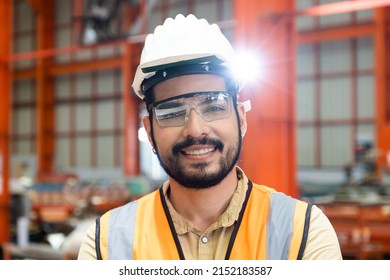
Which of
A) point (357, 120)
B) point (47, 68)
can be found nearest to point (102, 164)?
point (47, 68)

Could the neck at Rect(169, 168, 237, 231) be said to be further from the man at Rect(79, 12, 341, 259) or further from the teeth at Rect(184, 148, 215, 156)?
the teeth at Rect(184, 148, 215, 156)

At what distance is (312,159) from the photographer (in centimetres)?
1584

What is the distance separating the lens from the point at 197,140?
178 centimetres

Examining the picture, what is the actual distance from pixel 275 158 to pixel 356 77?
1087 cm

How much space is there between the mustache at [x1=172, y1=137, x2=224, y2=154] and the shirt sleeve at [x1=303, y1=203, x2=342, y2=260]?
1.36ft

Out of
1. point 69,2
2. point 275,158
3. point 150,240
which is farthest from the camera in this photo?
point 69,2

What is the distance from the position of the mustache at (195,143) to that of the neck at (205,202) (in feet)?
0.63

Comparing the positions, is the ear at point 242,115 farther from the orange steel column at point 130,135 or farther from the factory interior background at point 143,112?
the orange steel column at point 130,135

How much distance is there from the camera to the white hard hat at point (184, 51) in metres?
1.76

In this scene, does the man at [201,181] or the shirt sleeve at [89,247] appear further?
the shirt sleeve at [89,247]

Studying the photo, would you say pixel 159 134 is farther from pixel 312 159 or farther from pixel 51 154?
pixel 51 154

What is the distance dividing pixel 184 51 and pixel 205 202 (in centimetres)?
60

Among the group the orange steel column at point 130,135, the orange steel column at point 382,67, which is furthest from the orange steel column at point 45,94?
the orange steel column at point 382,67
